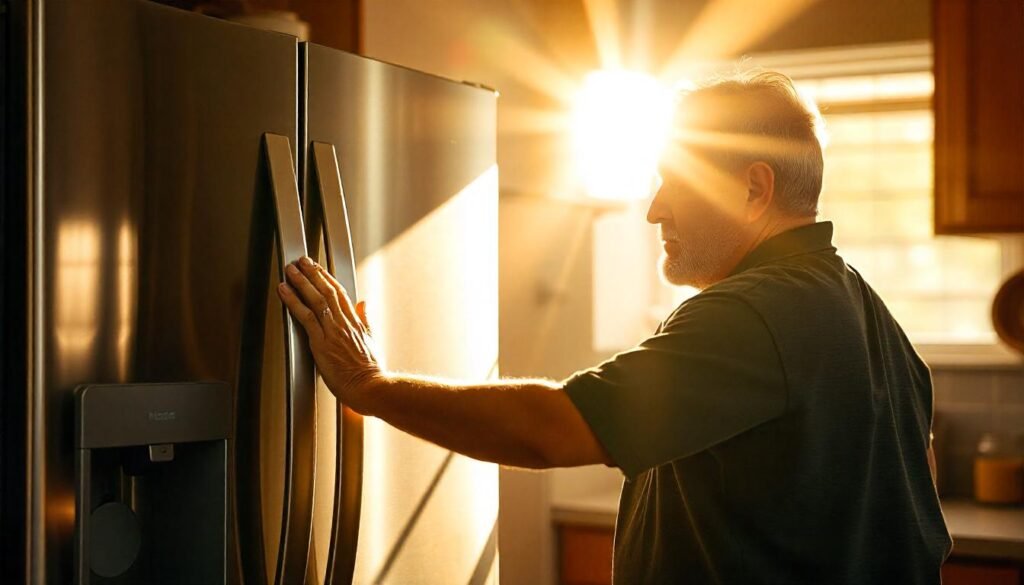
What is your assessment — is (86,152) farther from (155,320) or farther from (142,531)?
(142,531)

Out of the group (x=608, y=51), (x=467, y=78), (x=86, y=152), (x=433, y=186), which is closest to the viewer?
(x=86, y=152)

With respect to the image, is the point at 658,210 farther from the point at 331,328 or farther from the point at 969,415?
the point at 969,415

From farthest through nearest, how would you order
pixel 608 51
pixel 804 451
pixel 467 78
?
pixel 608 51, pixel 467 78, pixel 804 451

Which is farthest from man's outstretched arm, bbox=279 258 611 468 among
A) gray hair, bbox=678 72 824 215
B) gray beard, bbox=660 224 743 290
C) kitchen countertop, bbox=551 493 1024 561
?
kitchen countertop, bbox=551 493 1024 561

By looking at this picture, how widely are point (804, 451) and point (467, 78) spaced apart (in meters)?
1.38

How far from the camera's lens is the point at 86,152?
1.28 m

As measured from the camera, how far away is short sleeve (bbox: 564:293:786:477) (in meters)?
1.41

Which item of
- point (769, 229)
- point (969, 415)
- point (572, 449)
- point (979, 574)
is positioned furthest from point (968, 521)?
point (572, 449)

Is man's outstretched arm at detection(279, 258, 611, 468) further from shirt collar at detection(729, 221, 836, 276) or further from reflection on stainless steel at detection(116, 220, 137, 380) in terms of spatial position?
shirt collar at detection(729, 221, 836, 276)

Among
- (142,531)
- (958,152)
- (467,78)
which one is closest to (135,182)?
(142,531)

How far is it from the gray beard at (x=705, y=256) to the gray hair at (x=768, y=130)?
9 centimetres

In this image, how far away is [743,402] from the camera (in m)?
1.43

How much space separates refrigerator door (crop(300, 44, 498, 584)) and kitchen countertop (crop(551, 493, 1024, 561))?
964 mm

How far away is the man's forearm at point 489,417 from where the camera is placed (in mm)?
1430
